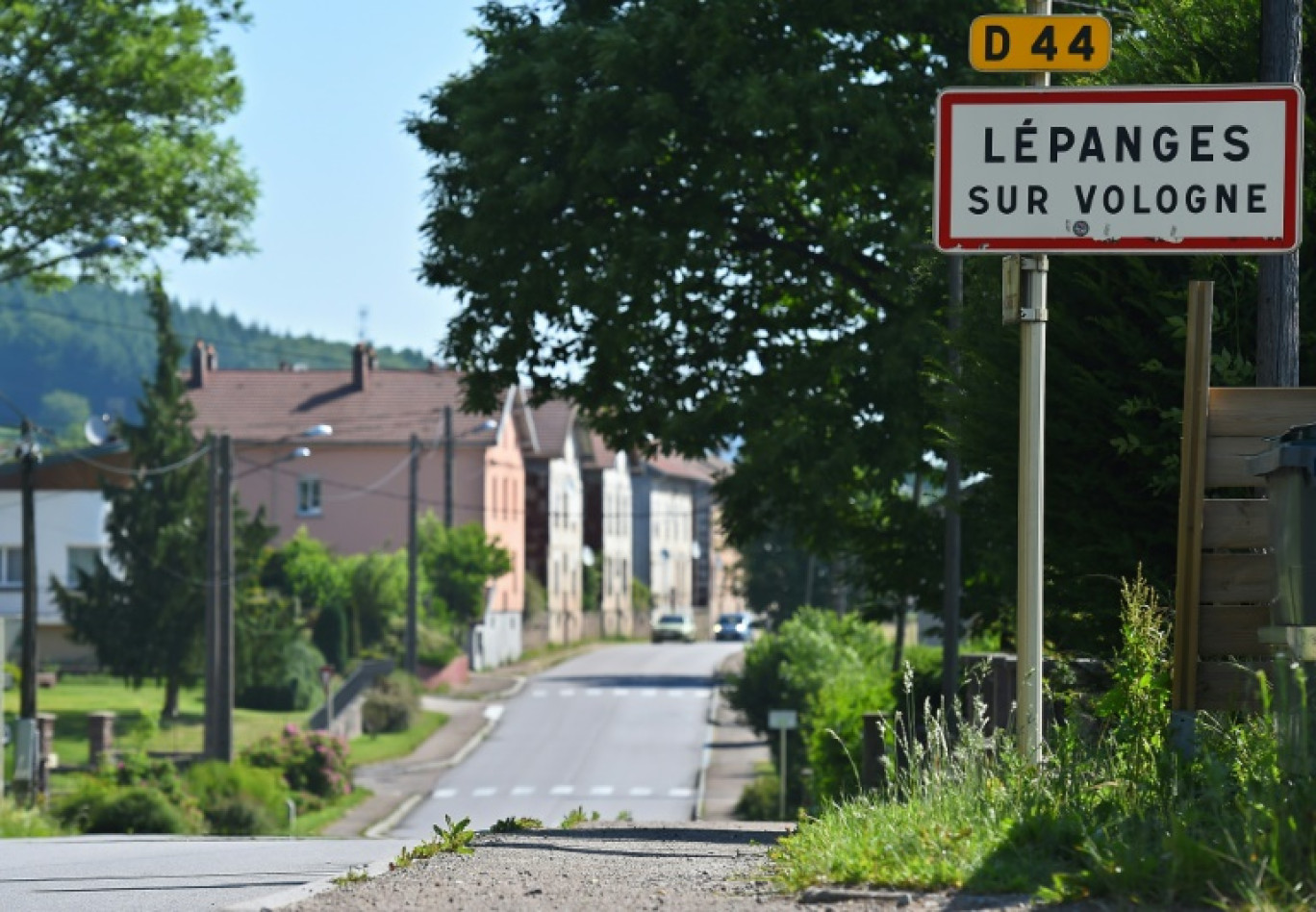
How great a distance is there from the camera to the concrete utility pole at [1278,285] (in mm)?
11102

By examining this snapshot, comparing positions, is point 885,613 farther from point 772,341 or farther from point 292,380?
point 292,380

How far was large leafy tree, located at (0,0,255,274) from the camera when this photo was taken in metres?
33.9

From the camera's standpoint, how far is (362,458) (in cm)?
8525

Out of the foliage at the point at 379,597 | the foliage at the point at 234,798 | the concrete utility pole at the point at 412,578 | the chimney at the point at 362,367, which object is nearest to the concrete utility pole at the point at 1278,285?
the foliage at the point at 234,798

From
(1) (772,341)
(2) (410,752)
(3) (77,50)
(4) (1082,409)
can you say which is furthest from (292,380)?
(4) (1082,409)

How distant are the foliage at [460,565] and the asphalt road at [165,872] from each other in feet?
186

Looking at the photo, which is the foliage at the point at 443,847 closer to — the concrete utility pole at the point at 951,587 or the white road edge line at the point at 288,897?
the white road edge line at the point at 288,897

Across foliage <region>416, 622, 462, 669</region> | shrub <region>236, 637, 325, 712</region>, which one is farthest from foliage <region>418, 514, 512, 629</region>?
shrub <region>236, 637, 325, 712</region>

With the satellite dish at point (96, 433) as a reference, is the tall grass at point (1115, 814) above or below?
below

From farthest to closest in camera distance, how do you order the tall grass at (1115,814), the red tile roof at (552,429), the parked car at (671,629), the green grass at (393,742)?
the parked car at (671,629) → the red tile roof at (552,429) → the green grass at (393,742) → the tall grass at (1115,814)

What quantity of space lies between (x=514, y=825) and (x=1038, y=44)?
211 inches

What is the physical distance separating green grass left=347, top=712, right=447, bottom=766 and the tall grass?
1622 inches

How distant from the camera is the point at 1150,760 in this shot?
823cm

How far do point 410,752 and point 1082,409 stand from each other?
41798 millimetres
